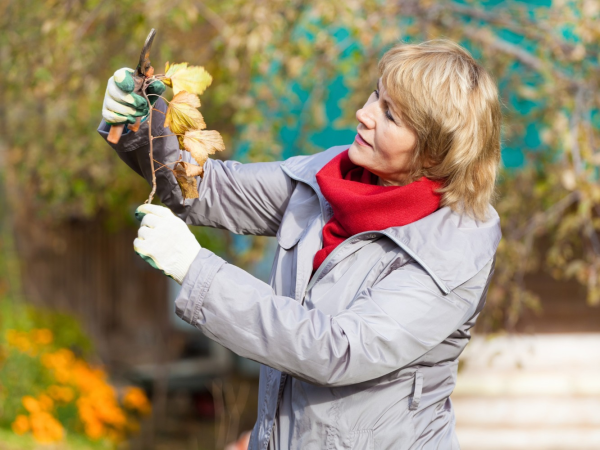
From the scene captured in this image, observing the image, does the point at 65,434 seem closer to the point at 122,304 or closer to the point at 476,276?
the point at 122,304

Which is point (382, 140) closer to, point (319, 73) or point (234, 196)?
point (234, 196)

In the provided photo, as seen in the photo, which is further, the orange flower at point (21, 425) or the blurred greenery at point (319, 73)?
the orange flower at point (21, 425)

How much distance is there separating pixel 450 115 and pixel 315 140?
10.3 ft

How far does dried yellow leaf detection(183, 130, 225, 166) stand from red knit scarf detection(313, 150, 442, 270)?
0.28 m

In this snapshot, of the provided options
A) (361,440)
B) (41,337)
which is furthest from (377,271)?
(41,337)

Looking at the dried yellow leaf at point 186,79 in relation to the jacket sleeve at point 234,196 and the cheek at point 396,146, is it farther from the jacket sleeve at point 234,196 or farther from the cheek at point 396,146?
the cheek at point 396,146

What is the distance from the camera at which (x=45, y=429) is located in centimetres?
397

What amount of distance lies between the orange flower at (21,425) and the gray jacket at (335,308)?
275cm

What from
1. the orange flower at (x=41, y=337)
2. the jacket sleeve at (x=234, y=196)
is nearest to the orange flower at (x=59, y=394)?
the orange flower at (x=41, y=337)

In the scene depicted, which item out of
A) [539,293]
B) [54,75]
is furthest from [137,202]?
[539,293]

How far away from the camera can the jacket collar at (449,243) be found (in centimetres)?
142

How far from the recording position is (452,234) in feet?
4.83

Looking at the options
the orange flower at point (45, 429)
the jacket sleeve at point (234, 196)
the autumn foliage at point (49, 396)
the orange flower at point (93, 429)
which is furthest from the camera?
the orange flower at point (93, 429)

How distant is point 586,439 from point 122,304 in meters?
4.56
